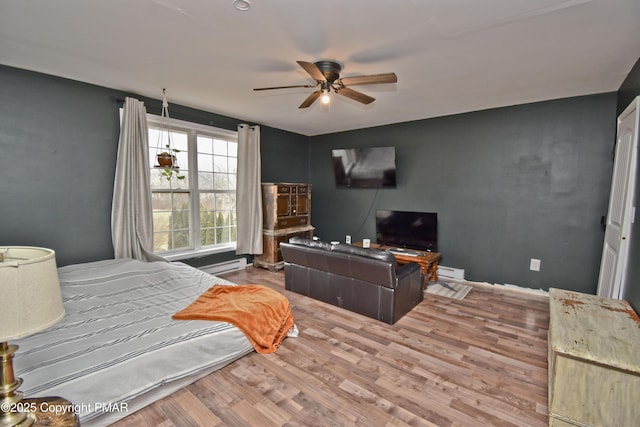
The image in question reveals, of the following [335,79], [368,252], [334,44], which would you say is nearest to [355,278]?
[368,252]

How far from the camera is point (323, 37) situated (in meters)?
2.08

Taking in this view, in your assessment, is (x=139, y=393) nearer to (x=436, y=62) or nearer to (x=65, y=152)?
(x=65, y=152)

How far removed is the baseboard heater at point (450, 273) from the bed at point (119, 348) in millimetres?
3238

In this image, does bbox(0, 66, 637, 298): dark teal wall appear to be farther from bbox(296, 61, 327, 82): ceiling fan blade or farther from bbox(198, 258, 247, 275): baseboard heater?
bbox(296, 61, 327, 82): ceiling fan blade

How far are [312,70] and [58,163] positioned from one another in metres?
2.92

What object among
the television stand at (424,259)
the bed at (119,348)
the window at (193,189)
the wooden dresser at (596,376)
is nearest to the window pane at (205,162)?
the window at (193,189)

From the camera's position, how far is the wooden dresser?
4.72ft

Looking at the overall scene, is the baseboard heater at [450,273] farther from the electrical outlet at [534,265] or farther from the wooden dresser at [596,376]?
the wooden dresser at [596,376]

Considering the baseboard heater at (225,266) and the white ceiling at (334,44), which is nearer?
the white ceiling at (334,44)

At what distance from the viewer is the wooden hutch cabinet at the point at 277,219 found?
4672mm

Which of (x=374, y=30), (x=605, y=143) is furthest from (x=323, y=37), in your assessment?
(x=605, y=143)

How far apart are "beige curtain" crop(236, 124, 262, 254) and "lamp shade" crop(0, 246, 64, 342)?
3.69 metres

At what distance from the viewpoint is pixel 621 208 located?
2584mm

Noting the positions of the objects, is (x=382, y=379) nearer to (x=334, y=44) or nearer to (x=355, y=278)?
(x=355, y=278)
